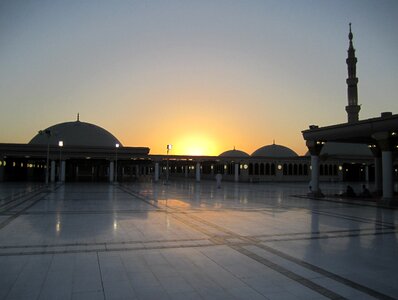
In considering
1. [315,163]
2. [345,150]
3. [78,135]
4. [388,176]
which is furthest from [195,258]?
[345,150]

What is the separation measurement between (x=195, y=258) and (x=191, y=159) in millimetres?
59592

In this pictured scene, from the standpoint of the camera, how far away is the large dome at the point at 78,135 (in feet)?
236

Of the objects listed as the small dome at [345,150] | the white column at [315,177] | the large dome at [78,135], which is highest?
the large dome at [78,135]

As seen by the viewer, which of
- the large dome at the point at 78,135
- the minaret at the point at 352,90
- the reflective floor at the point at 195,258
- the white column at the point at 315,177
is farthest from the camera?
the large dome at the point at 78,135

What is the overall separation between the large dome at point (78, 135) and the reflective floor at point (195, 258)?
2302 inches

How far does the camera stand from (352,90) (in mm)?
Result: 57781

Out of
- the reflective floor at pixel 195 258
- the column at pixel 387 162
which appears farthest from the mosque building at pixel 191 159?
the reflective floor at pixel 195 258

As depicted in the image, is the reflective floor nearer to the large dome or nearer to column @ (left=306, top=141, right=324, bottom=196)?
column @ (left=306, top=141, right=324, bottom=196)

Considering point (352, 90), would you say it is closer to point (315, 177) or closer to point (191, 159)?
point (191, 159)

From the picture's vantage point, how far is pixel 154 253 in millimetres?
9781

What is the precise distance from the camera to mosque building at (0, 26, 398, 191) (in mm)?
53688

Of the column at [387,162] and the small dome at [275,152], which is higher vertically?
the small dome at [275,152]

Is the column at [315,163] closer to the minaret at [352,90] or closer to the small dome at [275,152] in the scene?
the minaret at [352,90]

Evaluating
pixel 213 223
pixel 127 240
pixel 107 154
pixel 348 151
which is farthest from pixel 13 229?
pixel 348 151
